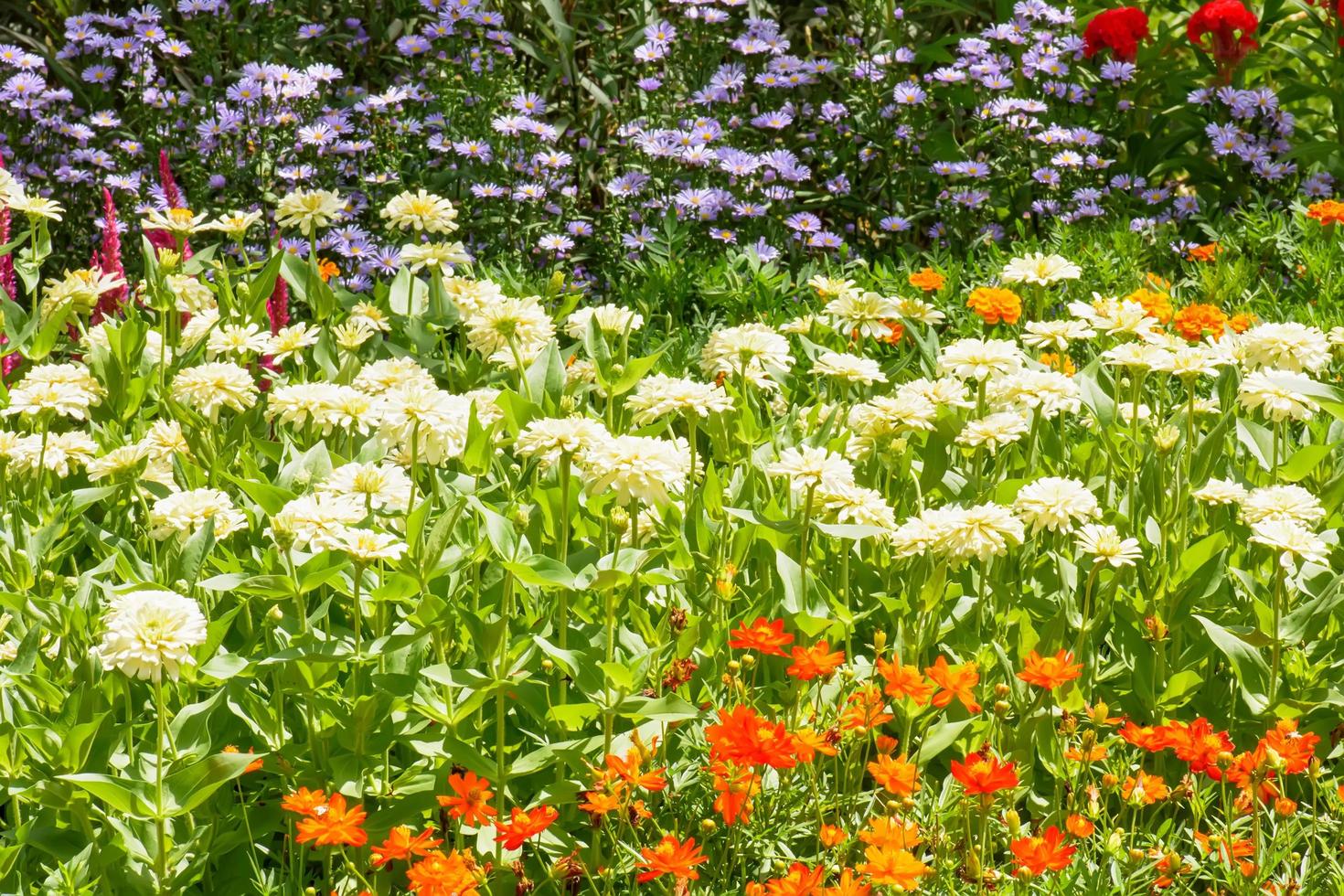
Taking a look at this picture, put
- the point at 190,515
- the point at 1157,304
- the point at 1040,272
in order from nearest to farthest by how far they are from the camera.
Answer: the point at 190,515
the point at 1040,272
the point at 1157,304

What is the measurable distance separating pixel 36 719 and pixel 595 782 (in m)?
0.68

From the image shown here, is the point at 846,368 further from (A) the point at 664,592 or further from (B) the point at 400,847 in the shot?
(B) the point at 400,847

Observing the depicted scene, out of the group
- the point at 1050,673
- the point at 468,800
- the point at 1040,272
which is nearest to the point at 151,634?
the point at 468,800

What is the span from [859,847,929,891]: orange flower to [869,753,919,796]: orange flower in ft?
0.45

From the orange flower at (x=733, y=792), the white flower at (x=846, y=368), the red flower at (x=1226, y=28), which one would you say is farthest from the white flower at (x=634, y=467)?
the red flower at (x=1226, y=28)

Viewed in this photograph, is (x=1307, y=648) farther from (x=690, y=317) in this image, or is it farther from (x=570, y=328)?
(x=690, y=317)

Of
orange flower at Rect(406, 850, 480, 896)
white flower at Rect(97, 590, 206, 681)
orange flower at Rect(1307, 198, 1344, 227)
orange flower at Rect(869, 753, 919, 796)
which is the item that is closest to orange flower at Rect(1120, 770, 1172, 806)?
orange flower at Rect(869, 753, 919, 796)

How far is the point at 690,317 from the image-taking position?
4.06 metres

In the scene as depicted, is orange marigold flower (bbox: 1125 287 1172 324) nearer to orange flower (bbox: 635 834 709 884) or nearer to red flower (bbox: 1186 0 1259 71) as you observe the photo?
orange flower (bbox: 635 834 709 884)

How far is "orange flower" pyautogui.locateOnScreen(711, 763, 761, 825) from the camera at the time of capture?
165cm

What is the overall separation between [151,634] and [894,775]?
2.66 ft

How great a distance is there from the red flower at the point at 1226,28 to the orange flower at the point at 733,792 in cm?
408

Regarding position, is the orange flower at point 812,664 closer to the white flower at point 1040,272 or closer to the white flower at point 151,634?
the white flower at point 151,634

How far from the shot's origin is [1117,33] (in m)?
5.00
